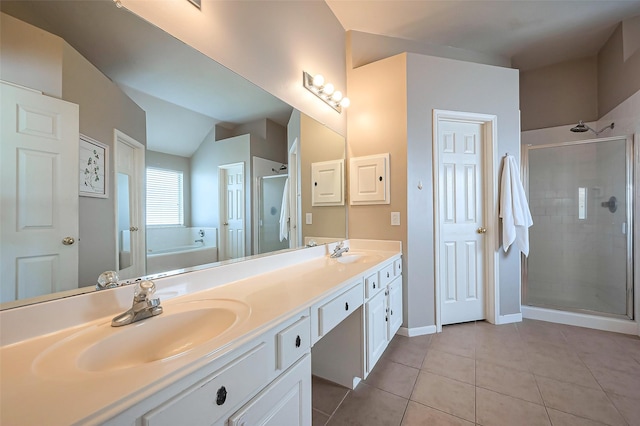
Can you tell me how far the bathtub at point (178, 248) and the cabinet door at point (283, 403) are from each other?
1.99 ft

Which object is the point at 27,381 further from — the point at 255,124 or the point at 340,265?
the point at 340,265

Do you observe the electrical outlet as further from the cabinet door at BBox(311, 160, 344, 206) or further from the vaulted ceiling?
the vaulted ceiling

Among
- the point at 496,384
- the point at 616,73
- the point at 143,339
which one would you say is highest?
the point at 616,73

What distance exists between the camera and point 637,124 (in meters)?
2.28

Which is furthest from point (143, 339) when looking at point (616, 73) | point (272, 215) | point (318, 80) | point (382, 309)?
point (616, 73)

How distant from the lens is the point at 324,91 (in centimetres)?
213

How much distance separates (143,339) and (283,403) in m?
0.49

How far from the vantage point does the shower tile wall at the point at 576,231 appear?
2479mm

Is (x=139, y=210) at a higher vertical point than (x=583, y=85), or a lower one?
lower

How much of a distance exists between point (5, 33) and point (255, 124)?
94 centimetres

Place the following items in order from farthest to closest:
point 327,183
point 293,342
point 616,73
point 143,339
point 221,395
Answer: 1. point 616,73
2. point 327,183
3. point 293,342
4. point 143,339
5. point 221,395

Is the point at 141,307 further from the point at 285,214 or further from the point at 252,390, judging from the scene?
the point at 285,214

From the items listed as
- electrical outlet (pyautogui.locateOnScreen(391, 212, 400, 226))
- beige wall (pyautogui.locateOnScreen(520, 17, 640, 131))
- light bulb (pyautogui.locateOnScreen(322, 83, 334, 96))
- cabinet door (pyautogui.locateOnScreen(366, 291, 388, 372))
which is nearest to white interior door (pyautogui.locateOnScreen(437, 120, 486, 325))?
electrical outlet (pyautogui.locateOnScreen(391, 212, 400, 226))

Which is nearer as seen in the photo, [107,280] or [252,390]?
[252,390]
